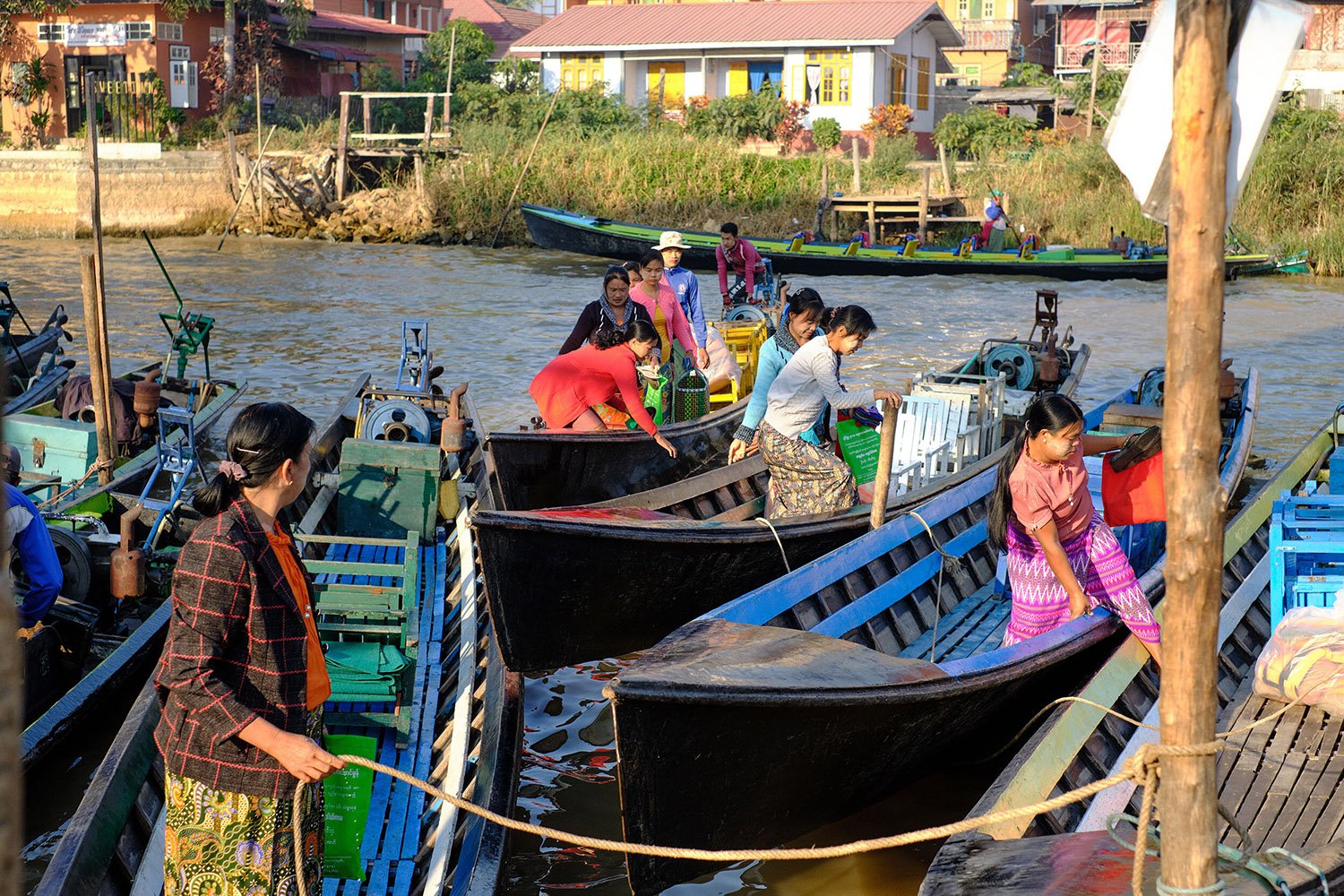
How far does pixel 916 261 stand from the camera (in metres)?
23.6

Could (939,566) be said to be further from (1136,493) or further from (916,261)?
(916,261)

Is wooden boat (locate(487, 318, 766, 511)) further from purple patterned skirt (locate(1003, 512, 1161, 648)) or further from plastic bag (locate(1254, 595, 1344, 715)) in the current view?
plastic bag (locate(1254, 595, 1344, 715))

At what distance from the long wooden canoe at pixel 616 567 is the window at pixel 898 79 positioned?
32261mm

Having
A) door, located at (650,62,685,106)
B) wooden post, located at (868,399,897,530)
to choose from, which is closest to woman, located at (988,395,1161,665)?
wooden post, located at (868,399,897,530)

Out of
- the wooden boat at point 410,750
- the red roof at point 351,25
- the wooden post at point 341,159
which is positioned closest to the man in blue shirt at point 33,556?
the wooden boat at point 410,750

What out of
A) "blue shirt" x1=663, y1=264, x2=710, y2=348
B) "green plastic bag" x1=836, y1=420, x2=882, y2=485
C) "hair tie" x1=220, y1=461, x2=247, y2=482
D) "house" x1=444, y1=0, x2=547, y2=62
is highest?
"house" x1=444, y1=0, x2=547, y2=62

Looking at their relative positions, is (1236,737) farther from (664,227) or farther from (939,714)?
(664,227)

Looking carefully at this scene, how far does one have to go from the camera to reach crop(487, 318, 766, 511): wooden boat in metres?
7.82

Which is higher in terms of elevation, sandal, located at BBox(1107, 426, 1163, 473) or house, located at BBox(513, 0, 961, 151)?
house, located at BBox(513, 0, 961, 151)

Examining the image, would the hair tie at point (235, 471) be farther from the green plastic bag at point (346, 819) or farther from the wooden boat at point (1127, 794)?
the wooden boat at point (1127, 794)

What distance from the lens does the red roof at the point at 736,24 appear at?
36531mm

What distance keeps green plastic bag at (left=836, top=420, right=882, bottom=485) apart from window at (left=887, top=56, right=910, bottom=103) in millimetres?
31252

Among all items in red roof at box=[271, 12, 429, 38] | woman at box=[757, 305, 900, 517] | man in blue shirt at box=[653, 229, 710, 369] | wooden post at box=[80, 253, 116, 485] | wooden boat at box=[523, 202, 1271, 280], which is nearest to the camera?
woman at box=[757, 305, 900, 517]

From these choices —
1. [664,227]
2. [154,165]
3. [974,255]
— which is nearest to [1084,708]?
[974,255]
